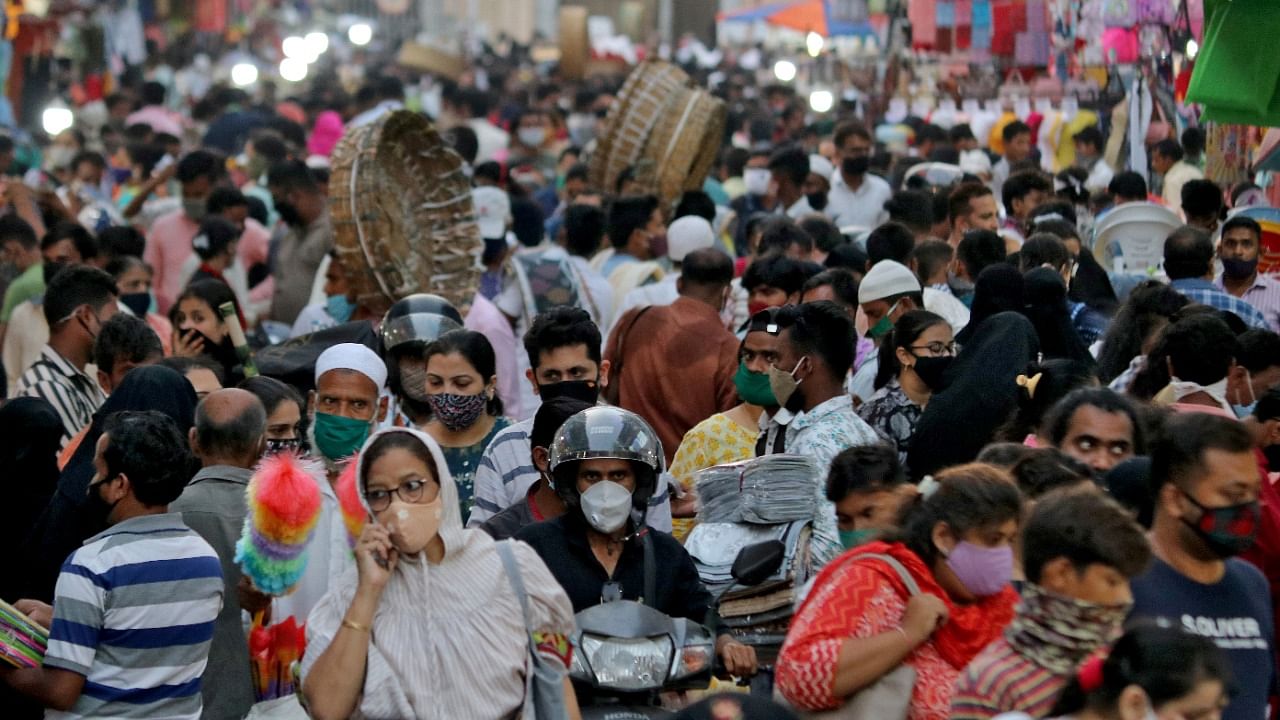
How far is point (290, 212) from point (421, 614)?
22.9 ft

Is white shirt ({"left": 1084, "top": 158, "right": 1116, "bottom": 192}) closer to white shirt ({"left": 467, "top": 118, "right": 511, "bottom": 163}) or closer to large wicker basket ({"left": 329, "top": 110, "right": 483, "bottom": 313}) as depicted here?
large wicker basket ({"left": 329, "top": 110, "right": 483, "bottom": 313})

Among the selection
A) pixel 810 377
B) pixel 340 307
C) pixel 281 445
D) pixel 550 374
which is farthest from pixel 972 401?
pixel 340 307

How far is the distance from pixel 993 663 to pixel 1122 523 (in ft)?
Answer: 1.21

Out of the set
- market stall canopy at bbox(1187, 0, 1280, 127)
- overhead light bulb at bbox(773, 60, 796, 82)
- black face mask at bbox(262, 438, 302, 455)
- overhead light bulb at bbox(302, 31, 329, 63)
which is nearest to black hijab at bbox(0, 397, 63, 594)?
black face mask at bbox(262, 438, 302, 455)

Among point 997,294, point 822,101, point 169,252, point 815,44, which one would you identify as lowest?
point 815,44

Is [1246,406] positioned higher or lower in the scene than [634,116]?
higher

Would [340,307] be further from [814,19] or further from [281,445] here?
[814,19]

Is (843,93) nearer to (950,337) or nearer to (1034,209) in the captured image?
(1034,209)

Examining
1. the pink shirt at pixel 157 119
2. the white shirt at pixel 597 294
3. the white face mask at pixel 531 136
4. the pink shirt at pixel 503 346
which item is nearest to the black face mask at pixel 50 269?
the pink shirt at pixel 503 346

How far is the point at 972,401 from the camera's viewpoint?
6359 mm

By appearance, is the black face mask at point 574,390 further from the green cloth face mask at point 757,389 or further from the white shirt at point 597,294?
the white shirt at point 597,294

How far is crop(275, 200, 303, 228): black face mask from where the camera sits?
432 inches

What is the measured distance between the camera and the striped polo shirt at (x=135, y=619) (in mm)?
4836

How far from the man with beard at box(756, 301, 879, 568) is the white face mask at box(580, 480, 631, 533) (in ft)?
3.03
